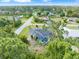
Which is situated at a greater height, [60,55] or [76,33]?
[60,55]

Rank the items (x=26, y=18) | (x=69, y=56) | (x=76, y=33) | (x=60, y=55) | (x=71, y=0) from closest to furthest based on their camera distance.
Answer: (x=69, y=56), (x=60, y=55), (x=76, y=33), (x=71, y=0), (x=26, y=18)

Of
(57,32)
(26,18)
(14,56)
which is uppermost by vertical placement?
(14,56)

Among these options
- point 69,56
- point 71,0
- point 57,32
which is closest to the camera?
point 69,56

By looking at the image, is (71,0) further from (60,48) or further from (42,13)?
(60,48)

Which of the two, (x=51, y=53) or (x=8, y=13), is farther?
(x=8, y=13)

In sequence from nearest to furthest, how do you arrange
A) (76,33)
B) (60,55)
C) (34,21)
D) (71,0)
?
(60,55), (76,33), (71,0), (34,21)

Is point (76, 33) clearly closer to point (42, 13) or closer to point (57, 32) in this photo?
point (57, 32)

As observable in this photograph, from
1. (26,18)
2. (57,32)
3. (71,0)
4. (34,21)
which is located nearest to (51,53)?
(57,32)

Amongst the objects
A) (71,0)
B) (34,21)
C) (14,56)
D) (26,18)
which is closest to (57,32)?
(14,56)

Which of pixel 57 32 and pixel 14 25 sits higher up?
pixel 57 32
